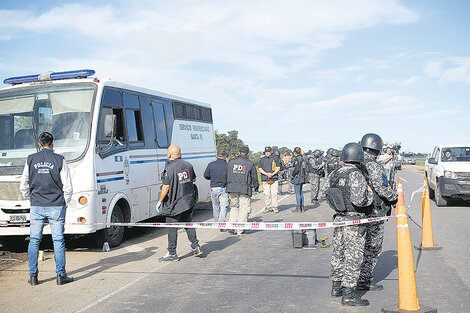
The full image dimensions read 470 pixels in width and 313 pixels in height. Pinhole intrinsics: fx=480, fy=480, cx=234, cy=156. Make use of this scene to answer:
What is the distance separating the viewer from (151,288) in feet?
21.0

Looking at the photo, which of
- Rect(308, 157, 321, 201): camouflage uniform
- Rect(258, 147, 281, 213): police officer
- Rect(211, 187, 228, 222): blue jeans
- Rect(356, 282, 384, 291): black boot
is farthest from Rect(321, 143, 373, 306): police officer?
Rect(308, 157, 321, 201): camouflage uniform

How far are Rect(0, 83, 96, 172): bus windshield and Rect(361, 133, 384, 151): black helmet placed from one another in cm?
530

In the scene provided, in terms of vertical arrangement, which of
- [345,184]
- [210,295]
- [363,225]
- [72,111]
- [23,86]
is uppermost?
[23,86]

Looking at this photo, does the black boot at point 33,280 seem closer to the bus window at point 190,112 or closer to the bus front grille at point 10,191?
the bus front grille at point 10,191

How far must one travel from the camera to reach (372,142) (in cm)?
600

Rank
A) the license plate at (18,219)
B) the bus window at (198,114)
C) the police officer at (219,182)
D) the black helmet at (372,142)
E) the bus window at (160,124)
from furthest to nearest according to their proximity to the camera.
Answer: the bus window at (198,114) → the bus window at (160,124) → the police officer at (219,182) → the license plate at (18,219) → the black helmet at (372,142)

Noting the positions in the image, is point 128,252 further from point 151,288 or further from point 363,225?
point 363,225

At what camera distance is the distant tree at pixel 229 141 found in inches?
2301

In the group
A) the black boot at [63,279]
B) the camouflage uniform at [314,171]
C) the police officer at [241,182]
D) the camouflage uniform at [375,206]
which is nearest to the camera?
the camouflage uniform at [375,206]

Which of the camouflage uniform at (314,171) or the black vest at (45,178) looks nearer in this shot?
the black vest at (45,178)

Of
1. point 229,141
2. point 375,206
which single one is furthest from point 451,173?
point 229,141

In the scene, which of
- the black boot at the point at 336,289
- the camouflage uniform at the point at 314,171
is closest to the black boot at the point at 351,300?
the black boot at the point at 336,289

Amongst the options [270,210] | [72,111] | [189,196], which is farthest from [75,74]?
[270,210]

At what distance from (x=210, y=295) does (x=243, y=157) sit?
5.36 m
